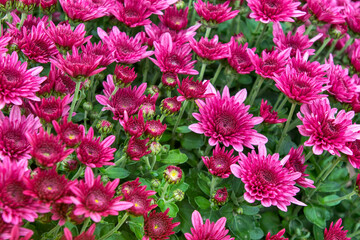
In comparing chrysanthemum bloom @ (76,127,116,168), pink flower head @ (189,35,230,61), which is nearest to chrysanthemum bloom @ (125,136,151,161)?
chrysanthemum bloom @ (76,127,116,168)

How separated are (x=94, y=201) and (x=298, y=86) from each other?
1.10 m

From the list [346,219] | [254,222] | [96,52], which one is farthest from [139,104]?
[346,219]

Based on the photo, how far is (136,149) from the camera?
1.51 metres

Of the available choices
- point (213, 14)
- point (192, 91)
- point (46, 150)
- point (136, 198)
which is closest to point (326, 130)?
point (192, 91)

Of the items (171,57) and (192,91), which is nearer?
(192,91)

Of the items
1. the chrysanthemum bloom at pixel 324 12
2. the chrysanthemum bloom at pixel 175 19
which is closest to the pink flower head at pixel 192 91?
the chrysanthemum bloom at pixel 175 19

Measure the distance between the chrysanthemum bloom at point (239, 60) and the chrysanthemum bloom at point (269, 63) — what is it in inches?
2.6

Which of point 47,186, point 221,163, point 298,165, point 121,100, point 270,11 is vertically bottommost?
point 298,165

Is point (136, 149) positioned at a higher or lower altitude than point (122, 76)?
lower

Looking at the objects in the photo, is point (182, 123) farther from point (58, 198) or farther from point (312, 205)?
point (58, 198)

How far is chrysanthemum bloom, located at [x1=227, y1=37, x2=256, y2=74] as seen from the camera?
1923 mm

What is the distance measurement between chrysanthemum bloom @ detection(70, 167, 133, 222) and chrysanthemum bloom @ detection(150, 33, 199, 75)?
2.51 feet

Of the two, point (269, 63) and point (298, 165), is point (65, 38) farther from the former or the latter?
point (298, 165)

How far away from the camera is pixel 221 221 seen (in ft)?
4.80
